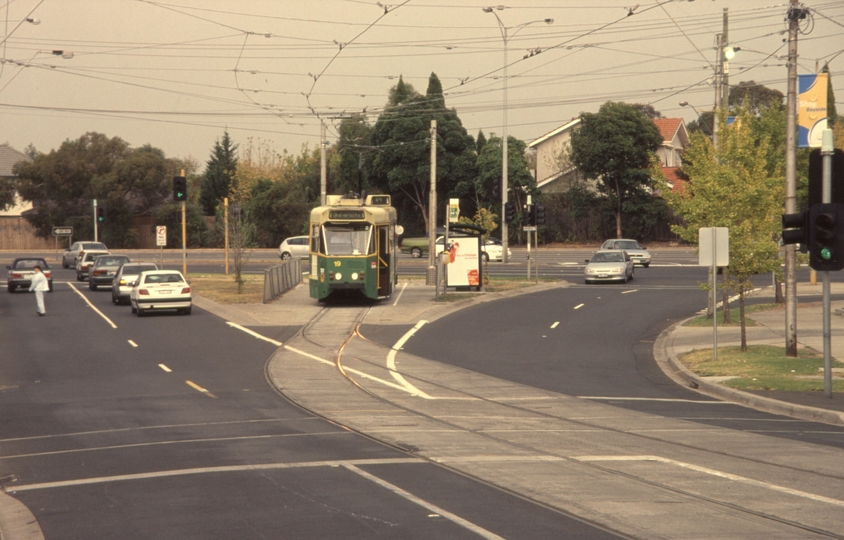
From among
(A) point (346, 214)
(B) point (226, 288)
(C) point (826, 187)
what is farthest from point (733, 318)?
(B) point (226, 288)

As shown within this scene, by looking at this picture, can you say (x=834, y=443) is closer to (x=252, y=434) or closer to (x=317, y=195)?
(x=252, y=434)

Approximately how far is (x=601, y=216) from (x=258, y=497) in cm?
7301

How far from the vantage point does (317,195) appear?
95.7m

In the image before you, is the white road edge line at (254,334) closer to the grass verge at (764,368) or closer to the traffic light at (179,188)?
the grass verge at (764,368)

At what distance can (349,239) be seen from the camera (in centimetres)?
3359

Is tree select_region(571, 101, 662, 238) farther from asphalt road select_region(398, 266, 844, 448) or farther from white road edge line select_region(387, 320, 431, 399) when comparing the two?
white road edge line select_region(387, 320, 431, 399)

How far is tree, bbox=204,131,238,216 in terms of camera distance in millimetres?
103625

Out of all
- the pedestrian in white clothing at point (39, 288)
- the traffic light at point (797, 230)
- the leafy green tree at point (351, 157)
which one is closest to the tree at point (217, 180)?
the leafy green tree at point (351, 157)

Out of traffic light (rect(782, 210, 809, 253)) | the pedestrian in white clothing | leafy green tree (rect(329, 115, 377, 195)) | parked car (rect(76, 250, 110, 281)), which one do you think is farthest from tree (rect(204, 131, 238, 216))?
traffic light (rect(782, 210, 809, 253))

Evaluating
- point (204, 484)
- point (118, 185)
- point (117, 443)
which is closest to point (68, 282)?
point (118, 185)

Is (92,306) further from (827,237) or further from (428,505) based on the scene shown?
(428,505)

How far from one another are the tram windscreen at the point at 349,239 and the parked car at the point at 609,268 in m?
13.9

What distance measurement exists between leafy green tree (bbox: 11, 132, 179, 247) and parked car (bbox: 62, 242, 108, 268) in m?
19.1

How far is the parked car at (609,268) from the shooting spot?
4375 centimetres
